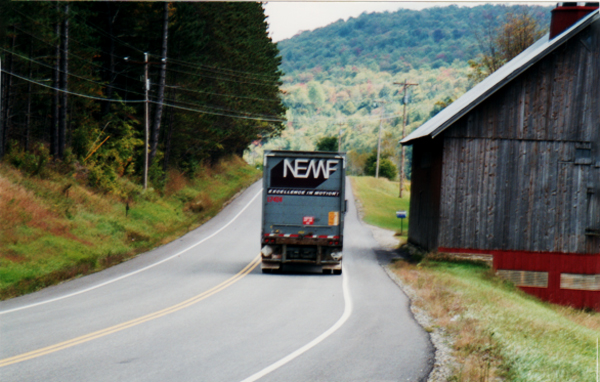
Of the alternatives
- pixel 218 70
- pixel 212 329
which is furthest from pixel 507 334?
pixel 218 70

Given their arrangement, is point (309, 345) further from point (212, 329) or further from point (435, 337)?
point (435, 337)

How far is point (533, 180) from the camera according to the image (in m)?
22.1

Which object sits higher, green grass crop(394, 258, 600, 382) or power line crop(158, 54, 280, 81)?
power line crop(158, 54, 280, 81)

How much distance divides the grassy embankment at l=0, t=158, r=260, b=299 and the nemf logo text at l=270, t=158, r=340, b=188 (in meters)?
7.03

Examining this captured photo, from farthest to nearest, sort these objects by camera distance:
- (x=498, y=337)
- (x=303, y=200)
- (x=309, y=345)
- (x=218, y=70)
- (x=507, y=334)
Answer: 1. (x=218, y=70)
2. (x=303, y=200)
3. (x=507, y=334)
4. (x=498, y=337)
5. (x=309, y=345)

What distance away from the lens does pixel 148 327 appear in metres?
10.3

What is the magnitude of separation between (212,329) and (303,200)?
8.45m

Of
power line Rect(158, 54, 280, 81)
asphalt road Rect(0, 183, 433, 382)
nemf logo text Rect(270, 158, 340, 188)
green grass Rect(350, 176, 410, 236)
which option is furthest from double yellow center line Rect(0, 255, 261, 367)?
power line Rect(158, 54, 280, 81)

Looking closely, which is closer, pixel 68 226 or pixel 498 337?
pixel 498 337

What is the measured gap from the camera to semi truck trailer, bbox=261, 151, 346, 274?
713 inches

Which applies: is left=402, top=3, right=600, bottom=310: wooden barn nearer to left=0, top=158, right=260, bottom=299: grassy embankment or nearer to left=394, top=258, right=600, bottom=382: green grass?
left=394, top=258, right=600, bottom=382: green grass

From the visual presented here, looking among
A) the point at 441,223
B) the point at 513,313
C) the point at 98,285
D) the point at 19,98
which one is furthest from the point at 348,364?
the point at 19,98

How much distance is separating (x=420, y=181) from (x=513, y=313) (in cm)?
1513

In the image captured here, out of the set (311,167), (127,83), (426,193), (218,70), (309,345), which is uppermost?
(218,70)
